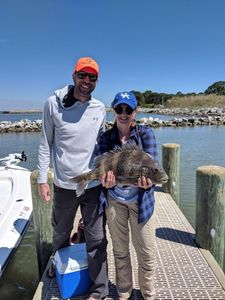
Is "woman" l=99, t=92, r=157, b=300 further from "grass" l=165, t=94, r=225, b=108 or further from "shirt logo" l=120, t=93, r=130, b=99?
"grass" l=165, t=94, r=225, b=108

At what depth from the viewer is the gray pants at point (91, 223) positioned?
3242 mm

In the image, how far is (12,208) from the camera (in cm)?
637

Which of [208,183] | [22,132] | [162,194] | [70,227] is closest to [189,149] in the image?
[162,194]

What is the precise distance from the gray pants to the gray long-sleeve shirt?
0.13m

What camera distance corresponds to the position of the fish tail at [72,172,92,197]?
9.69ft

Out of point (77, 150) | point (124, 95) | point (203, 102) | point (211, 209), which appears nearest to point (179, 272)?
point (211, 209)

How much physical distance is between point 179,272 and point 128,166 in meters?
2.04

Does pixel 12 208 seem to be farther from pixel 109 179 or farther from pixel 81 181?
pixel 109 179

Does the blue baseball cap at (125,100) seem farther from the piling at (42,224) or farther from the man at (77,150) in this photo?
the piling at (42,224)

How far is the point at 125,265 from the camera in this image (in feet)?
10.7

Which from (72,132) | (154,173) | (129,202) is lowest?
(129,202)

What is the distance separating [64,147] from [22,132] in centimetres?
3082

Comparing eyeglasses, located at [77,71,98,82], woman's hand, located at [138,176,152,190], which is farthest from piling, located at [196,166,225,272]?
eyeglasses, located at [77,71,98,82]

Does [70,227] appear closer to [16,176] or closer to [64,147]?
[64,147]
